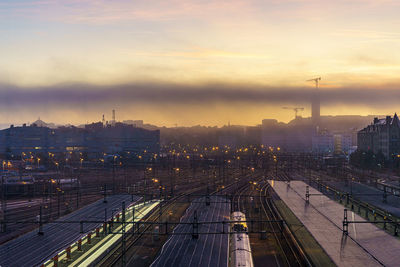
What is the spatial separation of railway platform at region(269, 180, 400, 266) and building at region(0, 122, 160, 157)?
65.3m

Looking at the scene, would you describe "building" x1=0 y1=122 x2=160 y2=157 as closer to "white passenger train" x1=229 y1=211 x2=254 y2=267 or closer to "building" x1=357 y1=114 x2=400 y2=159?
"building" x1=357 y1=114 x2=400 y2=159

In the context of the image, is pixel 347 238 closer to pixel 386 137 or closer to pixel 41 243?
pixel 41 243

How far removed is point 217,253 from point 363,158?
4600 centimetres

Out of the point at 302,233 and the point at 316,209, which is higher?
the point at 316,209

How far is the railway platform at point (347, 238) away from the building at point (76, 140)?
65.3 meters

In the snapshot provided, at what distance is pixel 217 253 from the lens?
13742mm

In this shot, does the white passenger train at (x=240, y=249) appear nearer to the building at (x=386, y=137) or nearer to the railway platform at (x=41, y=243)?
the railway platform at (x=41, y=243)

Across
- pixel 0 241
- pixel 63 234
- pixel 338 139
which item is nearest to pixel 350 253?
pixel 63 234

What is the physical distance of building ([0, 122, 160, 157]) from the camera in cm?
8069

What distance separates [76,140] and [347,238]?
263 ft

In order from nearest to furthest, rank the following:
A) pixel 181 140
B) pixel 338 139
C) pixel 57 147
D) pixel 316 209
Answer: pixel 316 209 → pixel 57 147 → pixel 338 139 → pixel 181 140

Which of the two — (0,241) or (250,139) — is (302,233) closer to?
(0,241)

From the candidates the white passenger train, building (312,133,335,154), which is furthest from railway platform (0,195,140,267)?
building (312,133,335,154)

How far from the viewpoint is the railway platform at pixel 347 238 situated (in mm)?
11727
